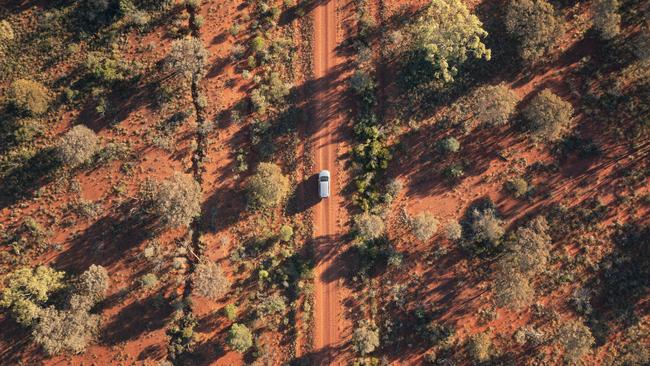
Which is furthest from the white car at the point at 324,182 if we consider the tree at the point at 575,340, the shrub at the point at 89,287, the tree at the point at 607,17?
the tree at the point at 607,17

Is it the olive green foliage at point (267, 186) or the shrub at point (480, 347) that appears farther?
the olive green foliage at point (267, 186)

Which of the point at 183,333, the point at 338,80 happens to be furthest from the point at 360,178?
the point at 183,333

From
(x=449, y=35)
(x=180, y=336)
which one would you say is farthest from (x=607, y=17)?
(x=180, y=336)

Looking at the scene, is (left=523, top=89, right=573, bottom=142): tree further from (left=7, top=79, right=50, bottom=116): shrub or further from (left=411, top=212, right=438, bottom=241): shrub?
(left=7, top=79, right=50, bottom=116): shrub

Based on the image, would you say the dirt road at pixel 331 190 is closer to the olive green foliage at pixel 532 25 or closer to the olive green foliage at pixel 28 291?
the olive green foliage at pixel 532 25

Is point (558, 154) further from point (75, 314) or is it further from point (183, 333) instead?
point (75, 314)

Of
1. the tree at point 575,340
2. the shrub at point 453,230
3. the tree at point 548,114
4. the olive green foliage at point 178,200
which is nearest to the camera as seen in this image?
the tree at point 575,340
